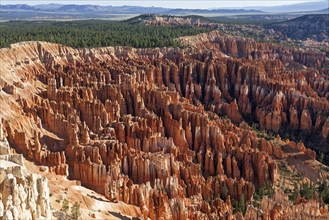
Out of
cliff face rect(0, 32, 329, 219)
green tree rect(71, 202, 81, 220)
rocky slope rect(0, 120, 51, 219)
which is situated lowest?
cliff face rect(0, 32, 329, 219)

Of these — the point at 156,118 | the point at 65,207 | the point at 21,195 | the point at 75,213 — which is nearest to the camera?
the point at 21,195

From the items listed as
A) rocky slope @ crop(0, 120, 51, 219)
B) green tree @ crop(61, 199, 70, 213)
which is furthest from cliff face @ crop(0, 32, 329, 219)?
rocky slope @ crop(0, 120, 51, 219)

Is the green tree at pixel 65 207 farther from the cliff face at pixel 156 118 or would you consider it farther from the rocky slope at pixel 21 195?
the cliff face at pixel 156 118

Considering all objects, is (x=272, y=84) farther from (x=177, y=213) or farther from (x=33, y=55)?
(x=177, y=213)

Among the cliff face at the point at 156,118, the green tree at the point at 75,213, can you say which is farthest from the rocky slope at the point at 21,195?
the cliff face at the point at 156,118

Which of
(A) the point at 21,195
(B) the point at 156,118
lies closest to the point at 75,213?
(A) the point at 21,195

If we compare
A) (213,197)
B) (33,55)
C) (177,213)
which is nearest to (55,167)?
(177,213)

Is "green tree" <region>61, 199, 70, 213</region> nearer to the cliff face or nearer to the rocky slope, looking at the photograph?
the rocky slope

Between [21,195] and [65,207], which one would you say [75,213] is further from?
[21,195]

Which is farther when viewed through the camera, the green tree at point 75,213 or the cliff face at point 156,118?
the cliff face at point 156,118
